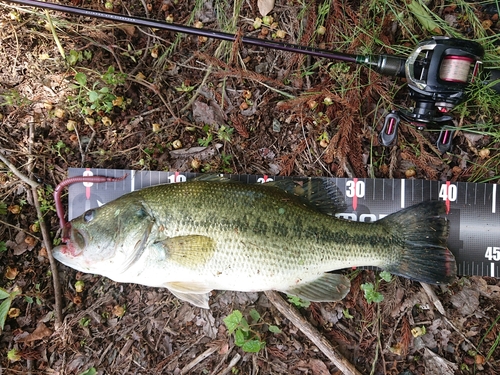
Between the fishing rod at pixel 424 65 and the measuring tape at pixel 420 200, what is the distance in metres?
0.58

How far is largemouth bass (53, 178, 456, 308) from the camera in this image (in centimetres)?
286

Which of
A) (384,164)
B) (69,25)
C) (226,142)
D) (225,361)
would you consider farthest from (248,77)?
(225,361)

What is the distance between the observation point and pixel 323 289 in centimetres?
314

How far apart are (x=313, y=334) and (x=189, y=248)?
1.41 m

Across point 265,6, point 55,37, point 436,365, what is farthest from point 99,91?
point 436,365

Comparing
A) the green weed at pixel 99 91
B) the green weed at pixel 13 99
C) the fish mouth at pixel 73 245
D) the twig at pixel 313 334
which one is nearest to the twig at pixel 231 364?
the twig at pixel 313 334

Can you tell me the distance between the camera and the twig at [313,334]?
3.30 m

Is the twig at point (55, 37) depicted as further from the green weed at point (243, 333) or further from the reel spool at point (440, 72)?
the reel spool at point (440, 72)

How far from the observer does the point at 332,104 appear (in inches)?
139

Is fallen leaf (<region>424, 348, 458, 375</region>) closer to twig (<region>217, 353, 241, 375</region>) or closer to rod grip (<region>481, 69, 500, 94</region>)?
twig (<region>217, 353, 241, 375</region>)

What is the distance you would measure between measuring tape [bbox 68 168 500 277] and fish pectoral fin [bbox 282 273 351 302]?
62 cm

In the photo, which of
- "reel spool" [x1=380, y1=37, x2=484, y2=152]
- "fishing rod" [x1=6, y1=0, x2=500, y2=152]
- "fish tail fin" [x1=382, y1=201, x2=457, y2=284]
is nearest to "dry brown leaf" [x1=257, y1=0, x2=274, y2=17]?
"fishing rod" [x1=6, y1=0, x2=500, y2=152]

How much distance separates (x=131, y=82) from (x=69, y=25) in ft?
2.68

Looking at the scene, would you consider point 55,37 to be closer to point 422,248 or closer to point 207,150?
point 207,150
